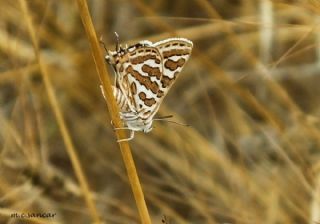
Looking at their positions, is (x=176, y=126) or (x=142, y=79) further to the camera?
(x=176, y=126)

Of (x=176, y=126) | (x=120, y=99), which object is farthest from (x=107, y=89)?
(x=176, y=126)

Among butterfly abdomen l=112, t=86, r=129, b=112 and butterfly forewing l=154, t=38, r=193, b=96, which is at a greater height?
butterfly forewing l=154, t=38, r=193, b=96

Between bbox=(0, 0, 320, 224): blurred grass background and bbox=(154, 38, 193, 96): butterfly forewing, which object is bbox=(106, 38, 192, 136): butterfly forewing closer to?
bbox=(154, 38, 193, 96): butterfly forewing

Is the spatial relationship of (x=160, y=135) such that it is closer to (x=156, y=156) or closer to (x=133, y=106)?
(x=156, y=156)

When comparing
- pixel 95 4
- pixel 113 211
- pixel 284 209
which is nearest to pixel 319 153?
pixel 284 209

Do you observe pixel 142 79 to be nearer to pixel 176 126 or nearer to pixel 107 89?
pixel 107 89

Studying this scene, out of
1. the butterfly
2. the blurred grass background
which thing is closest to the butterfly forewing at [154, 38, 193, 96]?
the butterfly
